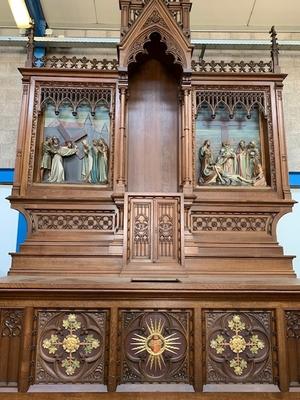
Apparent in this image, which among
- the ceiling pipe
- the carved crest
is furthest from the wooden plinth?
the ceiling pipe

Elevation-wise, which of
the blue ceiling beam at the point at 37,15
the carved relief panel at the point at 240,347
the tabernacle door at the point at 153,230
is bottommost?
the carved relief panel at the point at 240,347

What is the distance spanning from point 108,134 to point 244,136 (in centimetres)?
135

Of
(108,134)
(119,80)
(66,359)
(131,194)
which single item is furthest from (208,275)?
(119,80)

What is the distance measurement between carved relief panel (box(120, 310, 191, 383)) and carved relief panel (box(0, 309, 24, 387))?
1.95 ft

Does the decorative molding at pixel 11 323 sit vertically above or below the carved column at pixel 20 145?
below

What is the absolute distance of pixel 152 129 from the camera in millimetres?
3908

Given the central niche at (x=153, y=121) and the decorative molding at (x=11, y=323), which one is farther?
the central niche at (x=153, y=121)

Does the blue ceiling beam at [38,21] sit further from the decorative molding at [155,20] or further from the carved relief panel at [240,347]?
the carved relief panel at [240,347]

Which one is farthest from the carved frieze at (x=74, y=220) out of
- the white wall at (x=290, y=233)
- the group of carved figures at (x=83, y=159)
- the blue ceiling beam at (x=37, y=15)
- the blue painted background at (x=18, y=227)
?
the blue ceiling beam at (x=37, y=15)

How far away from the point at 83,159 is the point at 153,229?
3.35 ft

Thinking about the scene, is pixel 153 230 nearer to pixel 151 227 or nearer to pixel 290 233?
pixel 151 227

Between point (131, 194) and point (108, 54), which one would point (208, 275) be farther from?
point (108, 54)

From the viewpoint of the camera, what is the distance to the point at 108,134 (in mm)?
3879

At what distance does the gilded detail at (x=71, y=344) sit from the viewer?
7.47 feet
